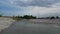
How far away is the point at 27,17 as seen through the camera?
142 metres

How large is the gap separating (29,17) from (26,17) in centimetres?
294

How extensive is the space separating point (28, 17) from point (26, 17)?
6.29ft

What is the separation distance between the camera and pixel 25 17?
5620 inches

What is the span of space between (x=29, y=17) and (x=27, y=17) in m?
2.02

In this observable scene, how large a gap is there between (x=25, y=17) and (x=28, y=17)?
293 cm

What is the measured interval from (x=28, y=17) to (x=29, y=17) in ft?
3.76

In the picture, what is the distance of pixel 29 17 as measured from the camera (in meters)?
142

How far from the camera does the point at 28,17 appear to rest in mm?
142250

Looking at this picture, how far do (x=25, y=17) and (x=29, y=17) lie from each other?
4.01 metres

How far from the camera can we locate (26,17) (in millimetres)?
142250
